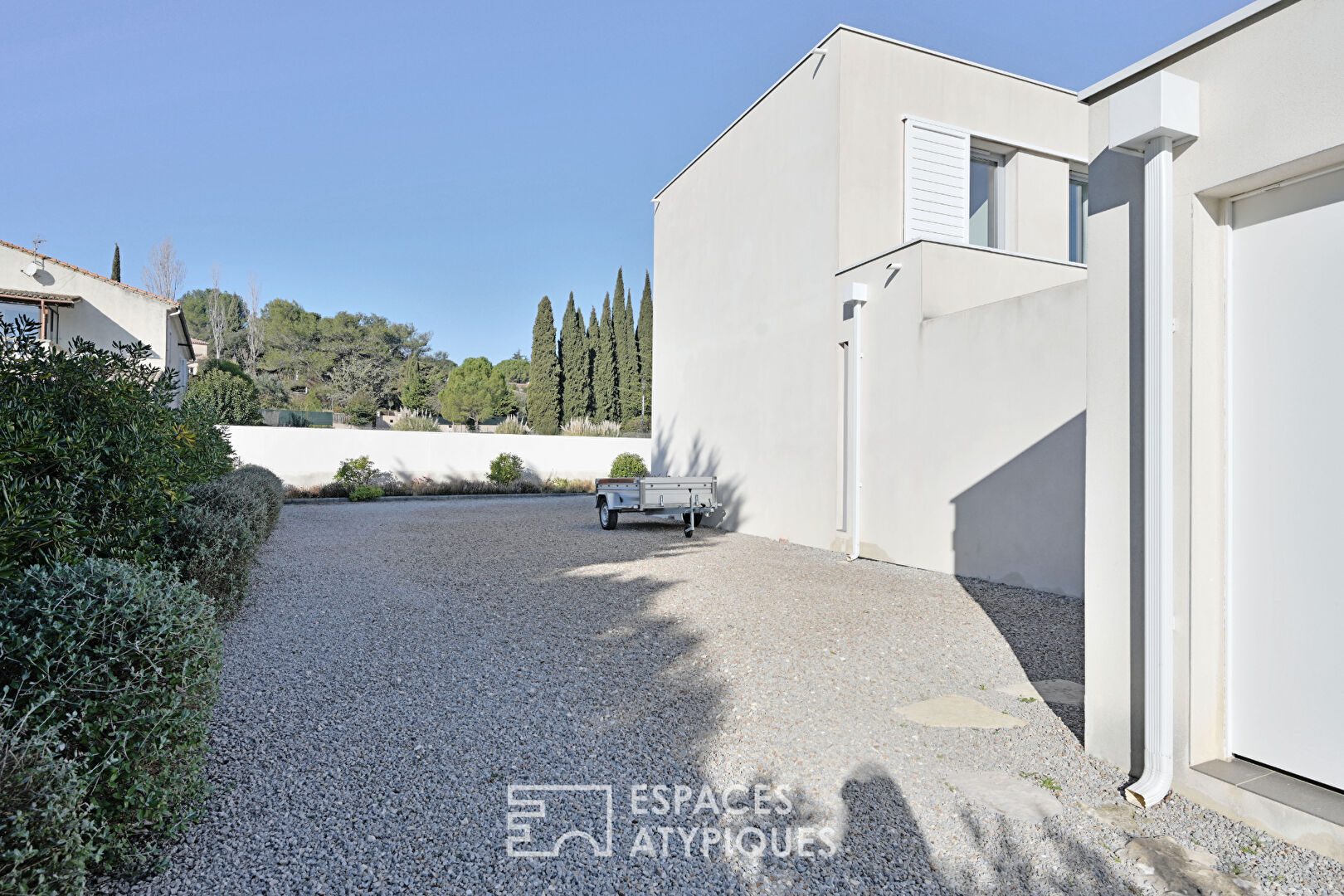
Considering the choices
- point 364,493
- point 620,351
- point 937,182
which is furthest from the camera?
point 620,351

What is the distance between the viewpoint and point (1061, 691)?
3.94m

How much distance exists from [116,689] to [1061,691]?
4.37m

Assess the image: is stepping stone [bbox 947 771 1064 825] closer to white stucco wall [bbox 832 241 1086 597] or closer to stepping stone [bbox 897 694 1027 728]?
stepping stone [bbox 897 694 1027 728]

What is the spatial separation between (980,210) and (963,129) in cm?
119

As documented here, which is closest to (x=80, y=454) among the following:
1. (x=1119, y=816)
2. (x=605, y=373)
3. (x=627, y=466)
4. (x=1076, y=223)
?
(x=1119, y=816)

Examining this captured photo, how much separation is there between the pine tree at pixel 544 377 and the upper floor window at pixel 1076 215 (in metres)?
25.9

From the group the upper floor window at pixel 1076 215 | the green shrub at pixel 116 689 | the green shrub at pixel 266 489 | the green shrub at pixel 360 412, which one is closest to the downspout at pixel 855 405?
the upper floor window at pixel 1076 215

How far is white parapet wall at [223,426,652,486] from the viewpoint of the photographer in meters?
19.3

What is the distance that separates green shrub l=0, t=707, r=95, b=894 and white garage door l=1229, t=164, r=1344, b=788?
3.68m

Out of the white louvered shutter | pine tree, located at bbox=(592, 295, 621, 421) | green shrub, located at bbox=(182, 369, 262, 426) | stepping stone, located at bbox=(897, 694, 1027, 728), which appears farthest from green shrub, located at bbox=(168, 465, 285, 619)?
pine tree, located at bbox=(592, 295, 621, 421)

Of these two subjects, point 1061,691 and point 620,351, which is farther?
point 620,351

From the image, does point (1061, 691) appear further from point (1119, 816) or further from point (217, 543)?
point (217, 543)

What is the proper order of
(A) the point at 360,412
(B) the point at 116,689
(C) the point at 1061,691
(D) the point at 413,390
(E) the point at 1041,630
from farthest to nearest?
(D) the point at 413,390
(A) the point at 360,412
(E) the point at 1041,630
(C) the point at 1061,691
(B) the point at 116,689

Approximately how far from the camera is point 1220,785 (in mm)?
2477
